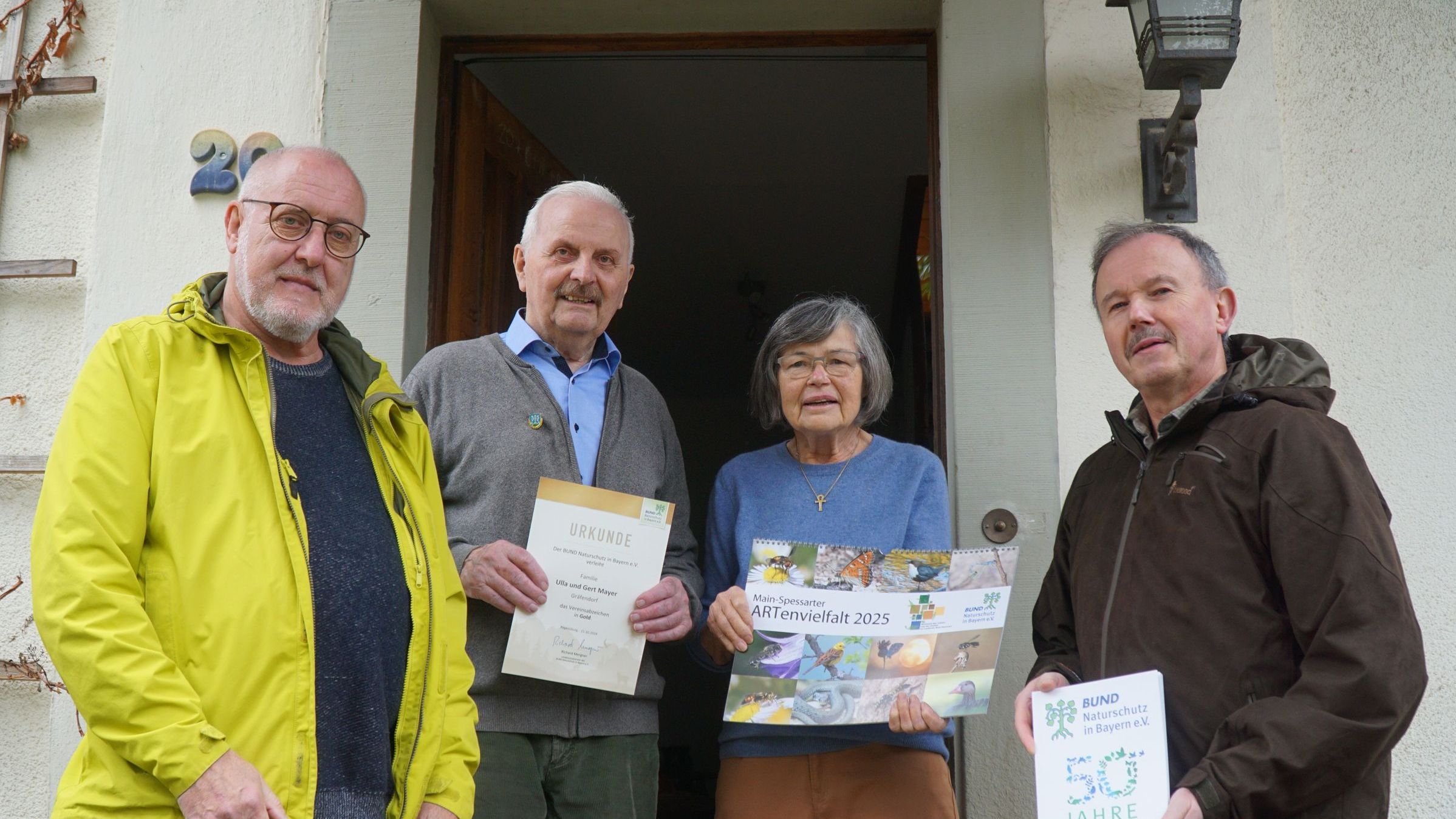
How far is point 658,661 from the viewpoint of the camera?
8570 millimetres

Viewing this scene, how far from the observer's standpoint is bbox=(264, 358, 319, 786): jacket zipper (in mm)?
1895

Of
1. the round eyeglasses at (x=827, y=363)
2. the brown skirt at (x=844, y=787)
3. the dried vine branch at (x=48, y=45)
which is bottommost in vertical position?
the brown skirt at (x=844, y=787)

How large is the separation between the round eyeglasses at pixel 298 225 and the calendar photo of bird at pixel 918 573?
1.24 metres

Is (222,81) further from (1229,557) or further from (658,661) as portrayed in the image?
(658,661)

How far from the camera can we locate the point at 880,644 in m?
2.43

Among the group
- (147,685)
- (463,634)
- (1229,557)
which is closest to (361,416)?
(463,634)

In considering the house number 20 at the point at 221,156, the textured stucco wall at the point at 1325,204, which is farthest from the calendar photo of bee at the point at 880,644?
the house number 20 at the point at 221,156

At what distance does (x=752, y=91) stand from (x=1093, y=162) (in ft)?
8.02

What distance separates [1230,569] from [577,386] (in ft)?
4.78

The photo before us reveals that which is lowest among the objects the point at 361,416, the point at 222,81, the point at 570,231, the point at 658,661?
the point at 658,661

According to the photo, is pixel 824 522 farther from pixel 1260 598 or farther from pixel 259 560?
pixel 259 560

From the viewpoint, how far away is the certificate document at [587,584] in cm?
240

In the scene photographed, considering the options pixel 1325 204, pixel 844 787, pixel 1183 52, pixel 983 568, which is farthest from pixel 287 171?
pixel 1325 204

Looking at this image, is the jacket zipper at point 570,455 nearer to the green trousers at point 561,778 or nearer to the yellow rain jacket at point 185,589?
the green trousers at point 561,778
